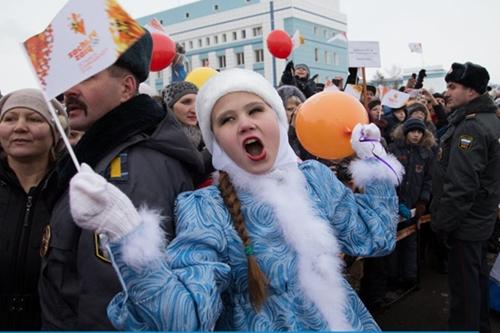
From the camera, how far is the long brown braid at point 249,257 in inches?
56.1

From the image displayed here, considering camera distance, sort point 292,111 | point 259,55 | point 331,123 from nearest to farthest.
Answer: point 331,123 → point 292,111 → point 259,55

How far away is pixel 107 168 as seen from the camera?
145 cm

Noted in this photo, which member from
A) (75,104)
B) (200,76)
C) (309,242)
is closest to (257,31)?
(200,76)

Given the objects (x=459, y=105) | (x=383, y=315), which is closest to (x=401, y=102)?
(x=459, y=105)

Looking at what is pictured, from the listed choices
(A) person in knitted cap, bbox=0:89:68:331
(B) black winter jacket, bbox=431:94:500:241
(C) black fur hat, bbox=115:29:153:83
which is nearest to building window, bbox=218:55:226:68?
(B) black winter jacket, bbox=431:94:500:241

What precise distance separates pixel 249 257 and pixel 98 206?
532 mm

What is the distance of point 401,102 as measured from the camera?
235 inches

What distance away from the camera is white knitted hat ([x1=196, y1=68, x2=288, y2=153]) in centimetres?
163

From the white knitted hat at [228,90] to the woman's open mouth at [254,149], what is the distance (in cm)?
18

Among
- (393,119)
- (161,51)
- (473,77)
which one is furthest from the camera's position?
(393,119)

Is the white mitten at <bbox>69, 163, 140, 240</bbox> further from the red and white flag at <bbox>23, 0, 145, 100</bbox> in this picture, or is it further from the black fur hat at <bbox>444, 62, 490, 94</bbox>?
the black fur hat at <bbox>444, 62, 490, 94</bbox>

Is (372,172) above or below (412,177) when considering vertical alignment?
above

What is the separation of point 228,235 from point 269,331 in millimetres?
343

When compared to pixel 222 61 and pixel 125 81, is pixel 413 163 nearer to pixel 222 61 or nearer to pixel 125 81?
pixel 125 81
